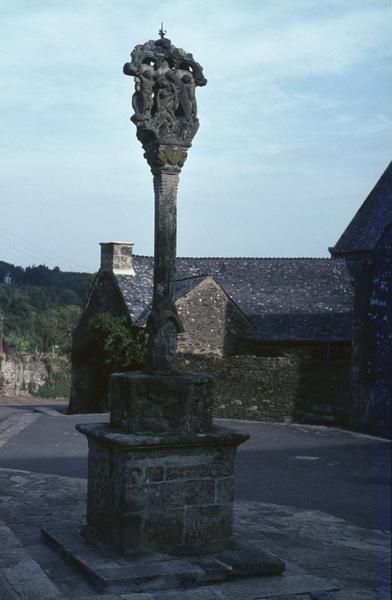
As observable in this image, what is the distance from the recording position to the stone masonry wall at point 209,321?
73.3 ft

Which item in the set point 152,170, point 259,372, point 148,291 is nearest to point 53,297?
point 148,291

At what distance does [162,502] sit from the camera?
6473 millimetres

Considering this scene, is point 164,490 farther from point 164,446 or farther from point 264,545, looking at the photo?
point 264,545

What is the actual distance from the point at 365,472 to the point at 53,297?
49.3 meters

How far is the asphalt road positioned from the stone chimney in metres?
7.32

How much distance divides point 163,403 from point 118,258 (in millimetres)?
19299

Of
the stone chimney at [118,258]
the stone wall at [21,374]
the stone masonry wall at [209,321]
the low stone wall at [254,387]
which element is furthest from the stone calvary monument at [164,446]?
the stone wall at [21,374]

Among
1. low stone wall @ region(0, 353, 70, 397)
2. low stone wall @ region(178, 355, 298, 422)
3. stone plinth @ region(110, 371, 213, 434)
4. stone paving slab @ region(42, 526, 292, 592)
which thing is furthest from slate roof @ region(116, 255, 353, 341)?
stone paving slab @ region(42, 526, 292, 592)

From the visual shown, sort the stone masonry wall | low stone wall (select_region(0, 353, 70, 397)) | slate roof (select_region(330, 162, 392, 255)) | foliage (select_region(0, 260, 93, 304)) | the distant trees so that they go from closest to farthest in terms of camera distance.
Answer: the stone masonry wall, slate roof (select_region(330, 162, 392, 255)), low stone wall (select_region(0, 353, 70, 397)), the distant trees, foliage (select_region(0, 260, 93, 304))

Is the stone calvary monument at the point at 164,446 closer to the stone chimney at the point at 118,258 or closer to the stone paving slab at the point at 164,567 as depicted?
the stone paving slab at the point at 164,567

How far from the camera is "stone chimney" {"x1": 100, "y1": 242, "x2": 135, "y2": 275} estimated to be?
2564 centimetres

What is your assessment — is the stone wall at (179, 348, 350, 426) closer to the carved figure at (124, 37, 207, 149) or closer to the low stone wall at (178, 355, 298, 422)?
the low stone wall at (178, 355, 298, 422)

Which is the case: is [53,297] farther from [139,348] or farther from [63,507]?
[63,507]

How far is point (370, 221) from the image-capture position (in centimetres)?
2934
